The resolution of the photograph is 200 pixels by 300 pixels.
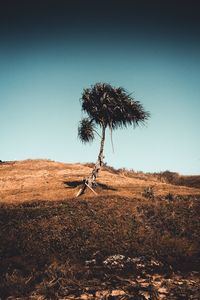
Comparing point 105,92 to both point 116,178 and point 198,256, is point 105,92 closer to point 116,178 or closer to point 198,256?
A: point 116,178

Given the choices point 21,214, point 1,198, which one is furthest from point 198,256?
point 1,198

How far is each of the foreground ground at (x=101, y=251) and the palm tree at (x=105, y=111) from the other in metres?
6.75

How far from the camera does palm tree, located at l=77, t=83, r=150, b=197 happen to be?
18.7 meters

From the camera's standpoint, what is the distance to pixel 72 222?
9922mm

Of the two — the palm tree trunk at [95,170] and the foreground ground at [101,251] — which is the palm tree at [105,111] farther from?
the foreground ground at [101,251]

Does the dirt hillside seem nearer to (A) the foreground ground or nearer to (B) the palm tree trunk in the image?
(B) the palm tree trunk

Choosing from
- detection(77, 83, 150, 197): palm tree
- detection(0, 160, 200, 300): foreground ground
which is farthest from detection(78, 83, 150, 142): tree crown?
detection(0, 160, 200, 300): foreground ground

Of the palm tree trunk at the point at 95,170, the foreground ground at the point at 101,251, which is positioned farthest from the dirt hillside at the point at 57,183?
the foreground ground at the point at 101,251

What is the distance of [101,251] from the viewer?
24.2 ft

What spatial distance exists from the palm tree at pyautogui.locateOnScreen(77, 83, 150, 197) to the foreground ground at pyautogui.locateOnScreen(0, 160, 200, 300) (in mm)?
6753

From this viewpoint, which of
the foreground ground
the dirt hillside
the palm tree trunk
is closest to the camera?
the foreground ground

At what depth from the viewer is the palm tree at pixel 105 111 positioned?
18.7 m

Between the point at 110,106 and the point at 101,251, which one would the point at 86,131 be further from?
the point at 101,251

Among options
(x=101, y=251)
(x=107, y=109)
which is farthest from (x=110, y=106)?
(x=101, y=251)
